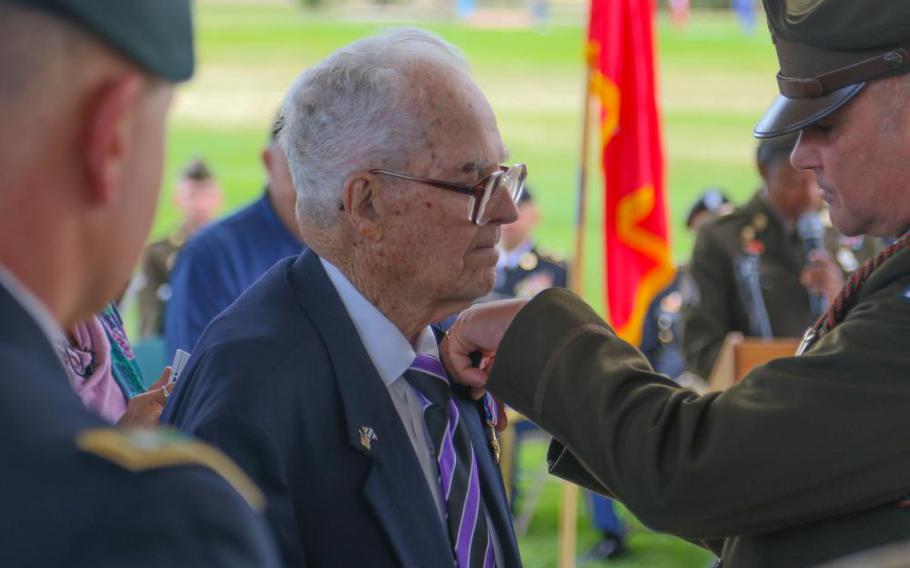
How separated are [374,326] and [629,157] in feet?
12.8

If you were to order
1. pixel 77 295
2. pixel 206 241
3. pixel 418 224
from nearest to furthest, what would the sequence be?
pixel 77 295
pixel 418 224
pixel 206 241

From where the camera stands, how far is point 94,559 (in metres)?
1.00

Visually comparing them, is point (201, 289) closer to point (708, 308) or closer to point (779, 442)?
point (779, 442)

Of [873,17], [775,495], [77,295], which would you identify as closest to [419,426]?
[775,495]

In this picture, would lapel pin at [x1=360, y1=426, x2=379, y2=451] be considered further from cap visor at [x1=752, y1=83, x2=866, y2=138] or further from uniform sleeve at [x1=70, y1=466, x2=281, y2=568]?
uniform sleeve at [x1=70, y1=466, x2=281, y2=568]

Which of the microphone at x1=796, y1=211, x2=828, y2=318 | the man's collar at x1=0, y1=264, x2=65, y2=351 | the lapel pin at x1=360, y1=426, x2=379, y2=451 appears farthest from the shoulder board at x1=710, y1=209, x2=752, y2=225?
the man's collar at x1=0, y1=264, x2=65, y2=351

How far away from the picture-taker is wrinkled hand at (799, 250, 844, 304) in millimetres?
6281

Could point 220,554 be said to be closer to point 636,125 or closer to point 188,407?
point 188,407

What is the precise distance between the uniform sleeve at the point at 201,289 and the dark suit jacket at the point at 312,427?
239cm

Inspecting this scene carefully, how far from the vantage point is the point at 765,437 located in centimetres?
190

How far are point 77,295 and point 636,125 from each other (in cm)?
497

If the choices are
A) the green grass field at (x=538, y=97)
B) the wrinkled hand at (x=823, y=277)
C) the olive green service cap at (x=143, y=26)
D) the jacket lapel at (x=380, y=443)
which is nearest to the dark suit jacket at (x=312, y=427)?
the jacket lapel at (x=380, y=443)

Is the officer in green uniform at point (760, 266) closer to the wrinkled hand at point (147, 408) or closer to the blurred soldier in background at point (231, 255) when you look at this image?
the blurred soldier in background at point (231, 255)

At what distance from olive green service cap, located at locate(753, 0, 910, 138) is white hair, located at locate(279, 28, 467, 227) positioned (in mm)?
561
